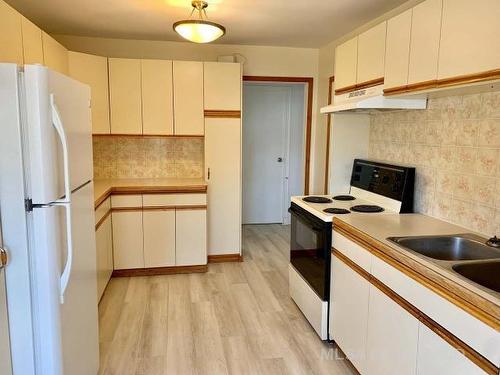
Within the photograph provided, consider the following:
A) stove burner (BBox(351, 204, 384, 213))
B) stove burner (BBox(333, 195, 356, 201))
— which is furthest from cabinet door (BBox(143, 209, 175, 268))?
stove burner (BBox(351, 204, 384, 213))

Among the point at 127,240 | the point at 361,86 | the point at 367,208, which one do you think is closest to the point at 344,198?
the point at 367,208

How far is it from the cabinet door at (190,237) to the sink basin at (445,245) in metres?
2.26

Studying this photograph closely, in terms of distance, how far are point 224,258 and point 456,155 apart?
8.71ft

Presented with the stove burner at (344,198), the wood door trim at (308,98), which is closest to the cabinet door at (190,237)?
the stove burner at (344,198)

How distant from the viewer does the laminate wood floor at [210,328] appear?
2359mm

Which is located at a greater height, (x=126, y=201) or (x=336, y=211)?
Answer: (x=336, y=211)

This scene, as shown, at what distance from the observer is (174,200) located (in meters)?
3.73

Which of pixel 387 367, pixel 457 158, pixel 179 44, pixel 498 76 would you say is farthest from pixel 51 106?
pixel 179 44

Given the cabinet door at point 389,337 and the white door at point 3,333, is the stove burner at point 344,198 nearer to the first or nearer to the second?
the cabinet door at point 389,337

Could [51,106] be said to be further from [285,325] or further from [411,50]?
[285,325]

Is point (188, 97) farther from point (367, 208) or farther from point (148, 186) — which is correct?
point (367, 208)

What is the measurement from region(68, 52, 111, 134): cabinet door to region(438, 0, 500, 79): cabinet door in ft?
9.84

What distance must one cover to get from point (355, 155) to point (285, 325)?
1.47 m

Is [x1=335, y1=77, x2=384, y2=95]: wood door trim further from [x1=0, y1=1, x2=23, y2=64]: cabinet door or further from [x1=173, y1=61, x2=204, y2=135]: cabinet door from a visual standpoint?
[x1=0, y1=1, x2=23, y2=64]: cabinet door
